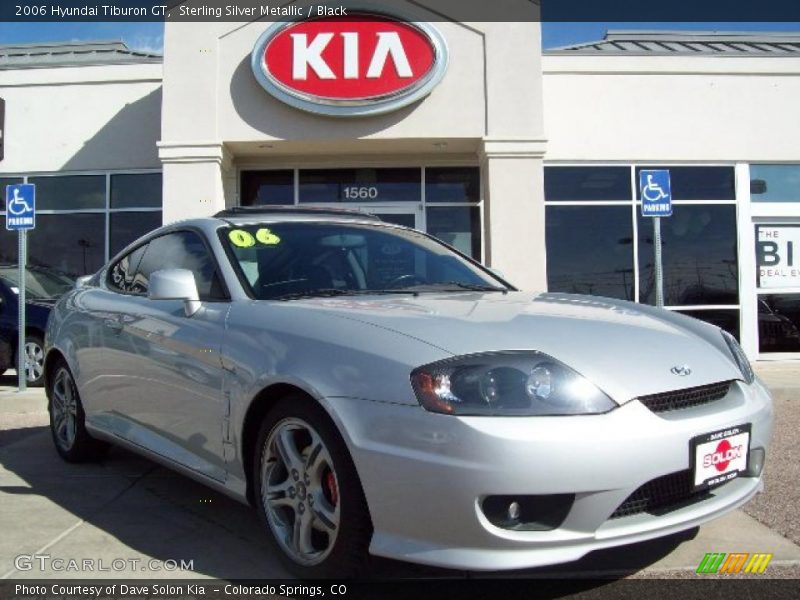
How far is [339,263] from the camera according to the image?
3574mm

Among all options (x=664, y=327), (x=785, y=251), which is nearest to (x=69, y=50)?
(x=785, y=251)

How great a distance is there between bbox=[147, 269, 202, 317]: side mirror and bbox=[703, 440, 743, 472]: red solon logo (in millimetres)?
2159

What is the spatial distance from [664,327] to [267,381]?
1.58 meters

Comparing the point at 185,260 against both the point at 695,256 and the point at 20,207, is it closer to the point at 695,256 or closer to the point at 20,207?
the point at 20,207

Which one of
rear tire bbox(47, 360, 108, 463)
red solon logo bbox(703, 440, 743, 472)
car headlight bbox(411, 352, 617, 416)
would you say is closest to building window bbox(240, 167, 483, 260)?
rear tire bbox(47, 360, 108, 463)

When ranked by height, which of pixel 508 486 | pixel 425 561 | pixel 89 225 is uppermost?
pixel 89 225

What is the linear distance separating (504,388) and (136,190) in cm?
1098

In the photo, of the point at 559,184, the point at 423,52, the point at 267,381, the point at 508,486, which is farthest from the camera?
the point at 559,184

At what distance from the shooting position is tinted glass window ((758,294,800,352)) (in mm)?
11836

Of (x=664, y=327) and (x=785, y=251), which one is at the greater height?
(x=785, y=251)

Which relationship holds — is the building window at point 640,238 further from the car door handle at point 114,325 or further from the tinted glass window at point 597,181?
the car door handle at point 114,325

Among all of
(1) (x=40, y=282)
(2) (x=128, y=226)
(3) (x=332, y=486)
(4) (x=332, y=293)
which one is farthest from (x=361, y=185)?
(3) (x=332, y=486)

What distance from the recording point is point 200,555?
3049 millimetres

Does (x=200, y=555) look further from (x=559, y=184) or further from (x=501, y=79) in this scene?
(x=559, y=184)
